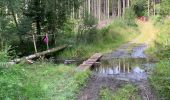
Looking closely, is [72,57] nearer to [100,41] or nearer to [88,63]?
[88,63]

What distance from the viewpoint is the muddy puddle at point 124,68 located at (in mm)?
14148

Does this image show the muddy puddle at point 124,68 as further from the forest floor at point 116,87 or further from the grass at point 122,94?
the grass at point 122,94

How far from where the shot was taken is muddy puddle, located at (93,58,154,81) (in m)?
14.1

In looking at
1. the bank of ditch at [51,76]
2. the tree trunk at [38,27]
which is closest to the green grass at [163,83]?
the bank of ditch at [51,76]

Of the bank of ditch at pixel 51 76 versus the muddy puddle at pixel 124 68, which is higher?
the bank of ditch at pixel 51 76

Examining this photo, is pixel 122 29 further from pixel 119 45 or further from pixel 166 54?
pixel 166 54

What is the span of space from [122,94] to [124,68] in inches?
231

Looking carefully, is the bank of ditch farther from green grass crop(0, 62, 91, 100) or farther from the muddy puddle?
the muddy puddle

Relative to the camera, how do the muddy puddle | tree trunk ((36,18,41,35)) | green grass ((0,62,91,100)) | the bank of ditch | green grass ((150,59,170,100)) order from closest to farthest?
green grass ((0,62,91,100)) < the bank of ditch < green grass ((150,59,170,100)) < the muddy puddle < tree trunk ((36,18,41,35))

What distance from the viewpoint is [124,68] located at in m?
16.4

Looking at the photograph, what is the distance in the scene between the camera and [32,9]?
20297mm

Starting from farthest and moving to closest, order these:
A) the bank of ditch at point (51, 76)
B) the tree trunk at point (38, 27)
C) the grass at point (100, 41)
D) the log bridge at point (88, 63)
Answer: the tree trunk at point (38, 27) < the grass at point (100, 41) < the log bridge at point (88, 63) < the bank of ditch at point (51, 76)

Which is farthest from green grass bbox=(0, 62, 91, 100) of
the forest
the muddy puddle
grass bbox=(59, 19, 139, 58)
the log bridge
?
grass bbox=(59, 19, 139, 58)

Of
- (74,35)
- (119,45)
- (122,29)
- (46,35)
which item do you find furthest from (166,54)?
(122,29)
